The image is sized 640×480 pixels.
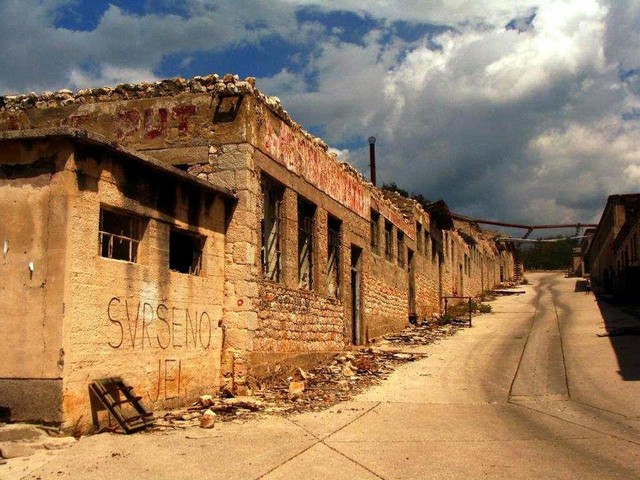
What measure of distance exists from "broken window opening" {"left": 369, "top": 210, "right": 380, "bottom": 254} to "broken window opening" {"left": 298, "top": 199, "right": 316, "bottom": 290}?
5.45 meters

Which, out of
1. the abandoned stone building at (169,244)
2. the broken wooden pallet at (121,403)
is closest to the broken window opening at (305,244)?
the abandoned stone building at (169,244)

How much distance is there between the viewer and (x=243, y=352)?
1062 centimetres

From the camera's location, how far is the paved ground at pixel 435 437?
20.6 ft

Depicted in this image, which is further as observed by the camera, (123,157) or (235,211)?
(235,211)

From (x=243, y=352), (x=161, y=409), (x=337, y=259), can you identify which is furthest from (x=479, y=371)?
(x=161, y=409)

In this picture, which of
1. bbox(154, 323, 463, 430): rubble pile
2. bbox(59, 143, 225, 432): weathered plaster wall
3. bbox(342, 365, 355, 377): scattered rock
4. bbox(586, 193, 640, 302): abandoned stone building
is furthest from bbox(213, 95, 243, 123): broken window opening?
bbox(586, 193, 640, 302): abandoned stone building

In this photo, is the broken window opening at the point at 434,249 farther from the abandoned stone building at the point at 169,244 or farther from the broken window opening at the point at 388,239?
the abandoned stone building at the point at 169,244

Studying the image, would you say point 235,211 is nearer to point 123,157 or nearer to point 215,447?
point 123,157

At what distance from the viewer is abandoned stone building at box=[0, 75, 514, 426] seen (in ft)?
24.3

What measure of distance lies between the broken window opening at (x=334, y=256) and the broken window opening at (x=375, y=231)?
3.69 metres

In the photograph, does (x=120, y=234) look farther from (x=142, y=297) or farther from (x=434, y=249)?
(x=434, y=249)

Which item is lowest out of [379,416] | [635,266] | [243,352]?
[379,416]

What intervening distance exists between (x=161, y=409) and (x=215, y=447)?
2.02m

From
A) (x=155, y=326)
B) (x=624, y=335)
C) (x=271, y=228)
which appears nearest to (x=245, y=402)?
(x=155, y=326)
